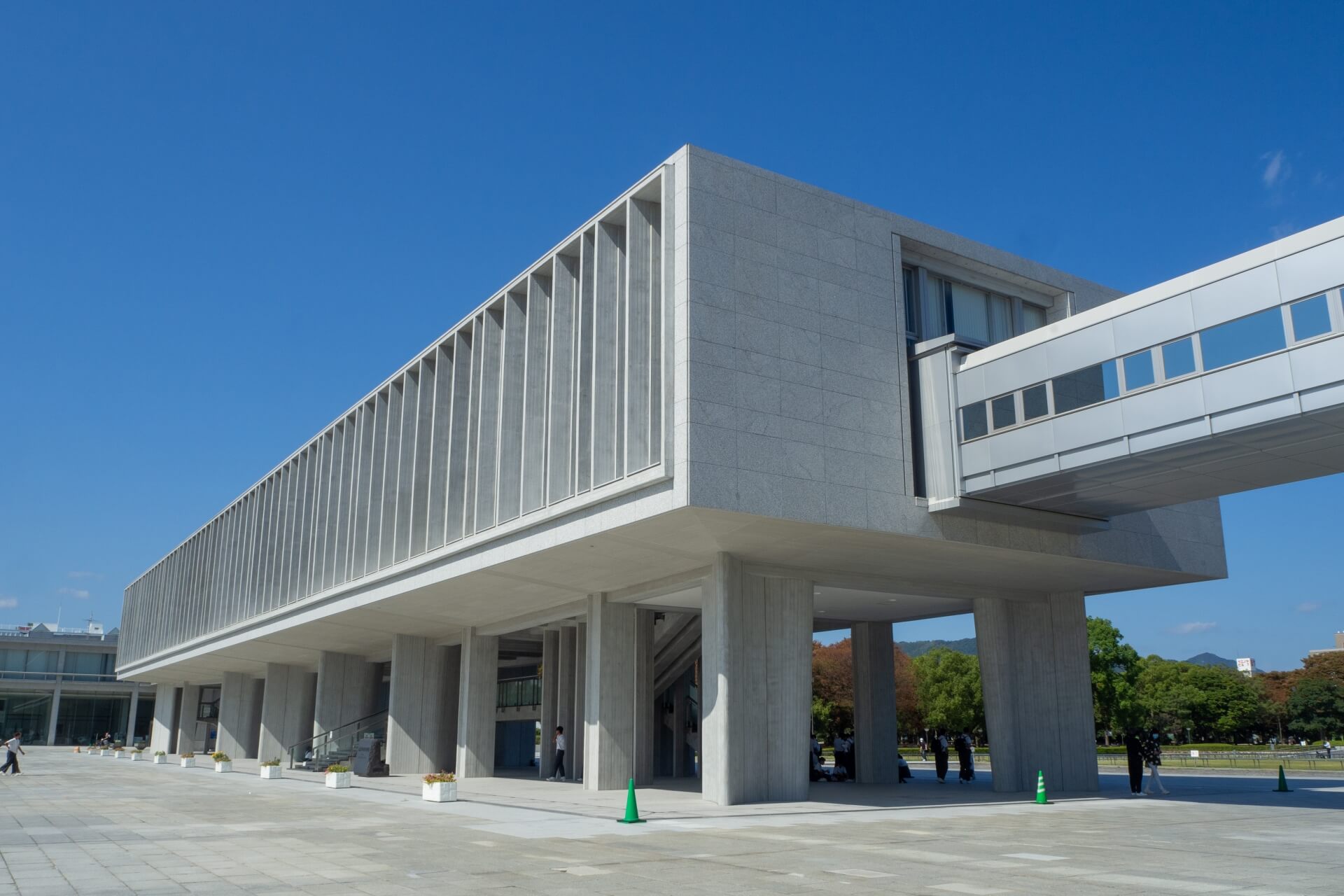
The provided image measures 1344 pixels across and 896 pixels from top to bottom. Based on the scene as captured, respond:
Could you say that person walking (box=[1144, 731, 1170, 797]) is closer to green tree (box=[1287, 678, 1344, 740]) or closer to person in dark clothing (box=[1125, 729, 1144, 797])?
person in dark clothing (box=[1125, 729, 1144, 797])

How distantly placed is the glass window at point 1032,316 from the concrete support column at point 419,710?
91.8ft

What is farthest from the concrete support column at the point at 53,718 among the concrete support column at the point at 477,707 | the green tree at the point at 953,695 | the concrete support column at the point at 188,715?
the concrete support column at the point at 477,707

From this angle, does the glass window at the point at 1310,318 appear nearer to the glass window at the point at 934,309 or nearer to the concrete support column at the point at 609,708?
the glass window at the point at 934,309

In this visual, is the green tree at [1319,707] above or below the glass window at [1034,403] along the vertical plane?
below

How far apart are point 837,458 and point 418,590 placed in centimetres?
1685

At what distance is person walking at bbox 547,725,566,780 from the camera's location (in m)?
36.7

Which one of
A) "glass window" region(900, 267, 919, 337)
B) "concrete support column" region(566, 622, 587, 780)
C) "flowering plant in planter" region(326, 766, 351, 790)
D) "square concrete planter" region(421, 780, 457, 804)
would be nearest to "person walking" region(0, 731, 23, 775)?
"flowering plant in planter" region(326, 766, 351, 790)

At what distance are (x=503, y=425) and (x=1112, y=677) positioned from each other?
6275cm

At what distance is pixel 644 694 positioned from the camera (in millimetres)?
32781

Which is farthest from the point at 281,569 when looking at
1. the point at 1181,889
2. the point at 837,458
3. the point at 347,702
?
the point at 1181,889

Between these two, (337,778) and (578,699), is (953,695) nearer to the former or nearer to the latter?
(578,699)

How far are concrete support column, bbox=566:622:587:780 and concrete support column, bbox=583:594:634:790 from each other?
242 inches

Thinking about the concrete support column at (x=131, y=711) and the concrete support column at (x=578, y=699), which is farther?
the concrete support column at (x=131, y=711)

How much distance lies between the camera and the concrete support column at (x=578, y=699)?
36750 millimetres
